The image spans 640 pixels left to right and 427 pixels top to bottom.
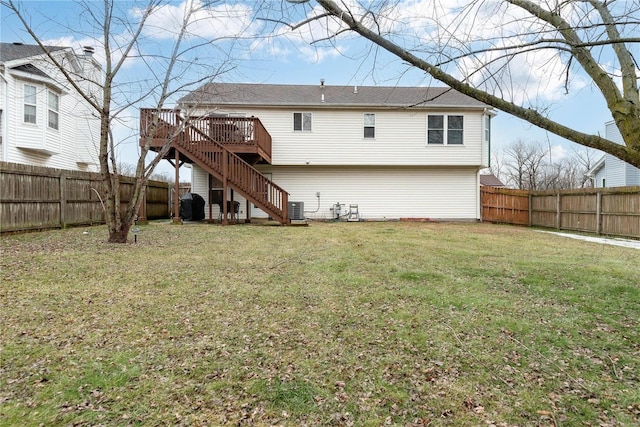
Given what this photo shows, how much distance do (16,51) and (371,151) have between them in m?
15.0

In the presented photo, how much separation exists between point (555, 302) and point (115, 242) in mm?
7848

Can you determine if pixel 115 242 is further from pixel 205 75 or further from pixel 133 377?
pixel 133 377

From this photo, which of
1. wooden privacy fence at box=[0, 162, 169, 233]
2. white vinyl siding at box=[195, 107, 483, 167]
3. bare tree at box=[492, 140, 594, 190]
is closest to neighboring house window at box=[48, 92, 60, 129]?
wooden privacy fence at box=[0, 162, 169, 233]

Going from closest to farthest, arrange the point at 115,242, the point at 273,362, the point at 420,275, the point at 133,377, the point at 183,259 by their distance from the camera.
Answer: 1. the point at 133,377
2. the point at 273,362
3. the point at 420,275
4. the point at 183,259
5. the point at 115,242

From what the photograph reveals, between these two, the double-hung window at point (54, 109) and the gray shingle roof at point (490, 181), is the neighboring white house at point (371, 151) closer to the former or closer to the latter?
the double-hung window at point (54, 109)

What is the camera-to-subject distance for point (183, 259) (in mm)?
6387

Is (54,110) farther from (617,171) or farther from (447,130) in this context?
(617,171)

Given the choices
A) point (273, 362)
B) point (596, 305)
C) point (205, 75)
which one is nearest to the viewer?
point (273, 362)

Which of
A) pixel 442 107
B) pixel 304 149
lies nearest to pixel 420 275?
pixel 304 149

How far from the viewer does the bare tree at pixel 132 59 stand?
287 inches

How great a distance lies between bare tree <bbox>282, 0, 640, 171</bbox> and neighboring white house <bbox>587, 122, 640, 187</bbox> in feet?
57.1

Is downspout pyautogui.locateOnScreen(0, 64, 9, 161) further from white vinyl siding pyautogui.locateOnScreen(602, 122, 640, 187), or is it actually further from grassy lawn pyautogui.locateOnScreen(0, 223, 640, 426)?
white vinyl siding pyautogui.locateOnScreen(602, 122, 640, 187)

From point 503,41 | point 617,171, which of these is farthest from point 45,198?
point 617,171

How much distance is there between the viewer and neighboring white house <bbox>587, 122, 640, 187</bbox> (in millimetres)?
18802
